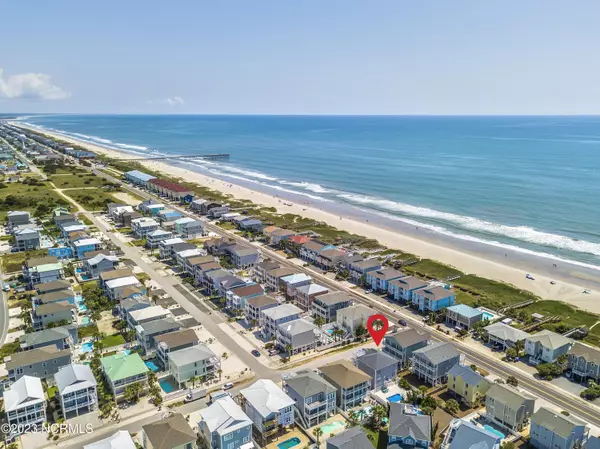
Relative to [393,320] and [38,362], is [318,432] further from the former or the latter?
[38,362]

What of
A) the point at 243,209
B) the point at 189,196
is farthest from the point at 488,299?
the point at 189,196

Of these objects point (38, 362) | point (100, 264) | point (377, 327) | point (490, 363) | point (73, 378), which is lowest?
point (490, 363)

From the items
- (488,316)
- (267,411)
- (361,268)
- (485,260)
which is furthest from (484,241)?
(267,411)

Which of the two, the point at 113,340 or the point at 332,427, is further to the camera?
the point at 113,340

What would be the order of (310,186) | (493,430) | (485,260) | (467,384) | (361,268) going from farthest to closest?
(310,186) → (485,260) → (361,268) → (467,384) → (493,430)

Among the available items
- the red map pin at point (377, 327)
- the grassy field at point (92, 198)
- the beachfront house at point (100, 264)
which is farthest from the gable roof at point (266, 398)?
the grassy field at point (92, 198)

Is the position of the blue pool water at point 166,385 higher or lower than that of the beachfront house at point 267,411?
lower

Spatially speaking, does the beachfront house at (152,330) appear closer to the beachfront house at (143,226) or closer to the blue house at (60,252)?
the blue house at (60,252)
